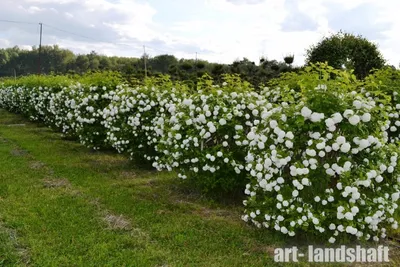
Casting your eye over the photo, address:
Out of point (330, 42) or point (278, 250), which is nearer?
point (278, 250)

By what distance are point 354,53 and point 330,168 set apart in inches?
415

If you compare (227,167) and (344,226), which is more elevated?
(227,167)

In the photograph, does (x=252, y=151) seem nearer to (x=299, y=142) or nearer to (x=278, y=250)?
(x=299, y=142)

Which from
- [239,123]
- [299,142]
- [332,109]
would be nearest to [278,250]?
[299,142]

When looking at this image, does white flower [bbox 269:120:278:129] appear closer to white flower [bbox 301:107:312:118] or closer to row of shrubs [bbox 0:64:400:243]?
row of shrubs [bbox 0:64:400:243]

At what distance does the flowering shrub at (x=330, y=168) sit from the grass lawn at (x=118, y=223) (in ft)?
1.37

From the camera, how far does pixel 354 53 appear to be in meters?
13.1

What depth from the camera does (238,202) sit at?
17.7 feet

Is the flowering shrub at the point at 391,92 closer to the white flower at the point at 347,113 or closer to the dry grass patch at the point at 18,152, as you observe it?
the white flower at the point at 347,113

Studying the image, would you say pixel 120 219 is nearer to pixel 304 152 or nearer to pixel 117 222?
pixel 117 222

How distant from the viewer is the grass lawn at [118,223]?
3.67 metres

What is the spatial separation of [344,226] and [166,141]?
8.46 feet

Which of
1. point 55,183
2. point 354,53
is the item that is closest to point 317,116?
point 55,183

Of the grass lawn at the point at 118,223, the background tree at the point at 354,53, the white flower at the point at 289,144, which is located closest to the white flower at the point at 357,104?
the white flower at the point at 289,144
